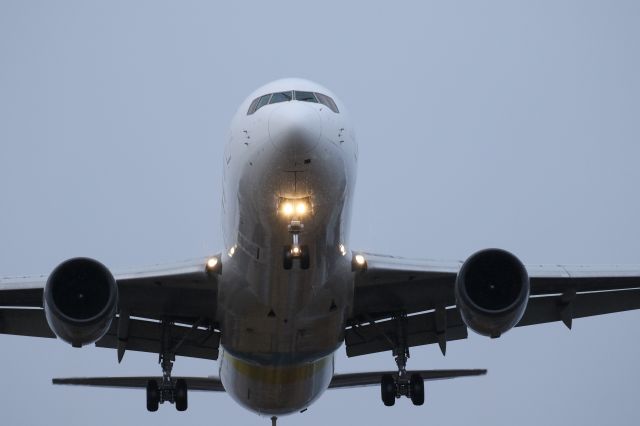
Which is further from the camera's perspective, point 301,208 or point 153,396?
point 153,396

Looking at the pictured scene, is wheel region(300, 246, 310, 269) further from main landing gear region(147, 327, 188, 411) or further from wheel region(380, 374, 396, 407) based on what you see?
wheel region(380, 374, 396, 407)

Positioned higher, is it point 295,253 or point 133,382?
point 295,253

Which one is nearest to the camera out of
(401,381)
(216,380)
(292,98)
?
(292,98)

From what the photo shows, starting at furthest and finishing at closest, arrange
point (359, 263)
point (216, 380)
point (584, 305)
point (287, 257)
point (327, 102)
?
point (216, 380)
point (584, 305)
point (359, 263)
point (287, 257)
point (327, 102)

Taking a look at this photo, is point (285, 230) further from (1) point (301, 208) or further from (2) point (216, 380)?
(2) point (216, 380)

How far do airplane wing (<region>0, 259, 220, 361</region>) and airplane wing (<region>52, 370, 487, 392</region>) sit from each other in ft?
2.13

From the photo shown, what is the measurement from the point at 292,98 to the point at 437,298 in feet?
22.6

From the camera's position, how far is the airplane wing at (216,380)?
79.1 ft

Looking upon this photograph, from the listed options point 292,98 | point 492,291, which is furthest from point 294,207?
point 492,291

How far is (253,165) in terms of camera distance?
1872 centimetres

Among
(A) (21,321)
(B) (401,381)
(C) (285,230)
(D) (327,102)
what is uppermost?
(D) (327,102)

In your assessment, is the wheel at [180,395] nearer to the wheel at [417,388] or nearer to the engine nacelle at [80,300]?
the engine nacelle at [80,300]

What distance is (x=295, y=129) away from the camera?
17.9 meters

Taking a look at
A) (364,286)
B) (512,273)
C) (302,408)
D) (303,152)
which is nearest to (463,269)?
(512,273)
